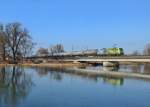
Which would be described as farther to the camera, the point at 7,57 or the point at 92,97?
the point at 7,57

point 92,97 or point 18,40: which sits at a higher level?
point 18,40

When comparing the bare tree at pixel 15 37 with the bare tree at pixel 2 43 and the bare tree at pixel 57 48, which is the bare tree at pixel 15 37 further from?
the bare tree at pixel 57 48

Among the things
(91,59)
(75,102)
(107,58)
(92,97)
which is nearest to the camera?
(75,102)

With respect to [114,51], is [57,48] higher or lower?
higher

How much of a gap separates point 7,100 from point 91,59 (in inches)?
3246

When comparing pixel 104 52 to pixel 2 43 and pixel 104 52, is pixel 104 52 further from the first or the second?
pixel 2 43

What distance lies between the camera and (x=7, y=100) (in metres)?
29.9

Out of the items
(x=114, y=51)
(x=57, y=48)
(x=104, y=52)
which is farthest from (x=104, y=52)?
(x=57, y=48)

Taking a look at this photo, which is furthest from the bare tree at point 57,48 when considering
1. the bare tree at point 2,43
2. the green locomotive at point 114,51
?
the bare tree at point 2,43

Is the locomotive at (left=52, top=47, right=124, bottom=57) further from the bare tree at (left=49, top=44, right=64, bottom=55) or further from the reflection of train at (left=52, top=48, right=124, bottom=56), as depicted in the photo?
the bare tree at (left=49, top=44, right=64, bottom=55)

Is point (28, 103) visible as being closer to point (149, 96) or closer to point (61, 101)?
point (61, 101)

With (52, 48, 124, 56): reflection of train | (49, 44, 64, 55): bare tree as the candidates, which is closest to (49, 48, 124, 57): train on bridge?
(52, 48, 124, 56): reflection of train

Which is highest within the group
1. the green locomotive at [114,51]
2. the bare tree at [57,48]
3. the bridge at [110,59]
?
the bare tree at [57,48]

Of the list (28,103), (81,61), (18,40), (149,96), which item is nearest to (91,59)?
(81,61)
